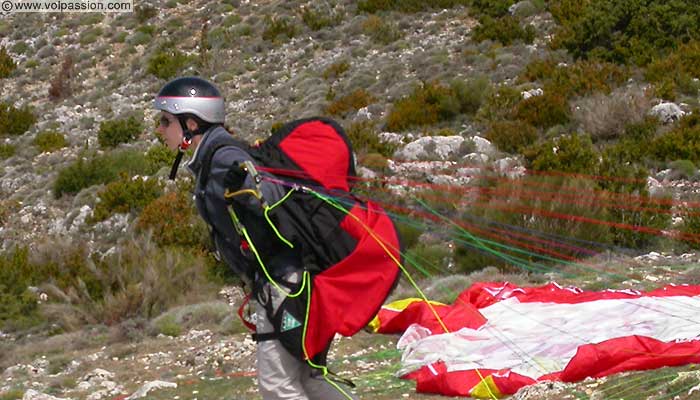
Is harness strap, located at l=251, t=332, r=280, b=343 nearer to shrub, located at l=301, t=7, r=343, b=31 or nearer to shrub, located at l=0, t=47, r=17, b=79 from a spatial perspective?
shrub, located at l=301, t=7, r=343, b=31

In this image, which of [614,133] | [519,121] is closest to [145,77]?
[519,121]

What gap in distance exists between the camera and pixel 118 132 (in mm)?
18891

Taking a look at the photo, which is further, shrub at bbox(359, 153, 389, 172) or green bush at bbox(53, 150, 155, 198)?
green bush at bbox(53, 150, 155, 198)

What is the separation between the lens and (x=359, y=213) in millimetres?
3346

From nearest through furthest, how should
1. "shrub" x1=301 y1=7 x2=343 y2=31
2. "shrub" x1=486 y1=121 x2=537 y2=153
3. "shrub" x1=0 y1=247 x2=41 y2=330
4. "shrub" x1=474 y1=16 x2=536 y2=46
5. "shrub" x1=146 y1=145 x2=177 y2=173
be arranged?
"shrub" x1=0 y1=247 x2=41 y2=330 < "shrub" x1=486 y1=121 x2=537 y2=153 < "shrub" x1=146 y1=145 x2=177 y2=173 < "shrub" x1=474 y1=16 x2=536 y2=46 < "shrub" x1=301 y1=7 x2=343 y2=31

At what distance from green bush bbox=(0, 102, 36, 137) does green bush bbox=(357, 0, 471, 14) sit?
8.26m

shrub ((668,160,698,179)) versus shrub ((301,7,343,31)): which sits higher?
shrub ((301,7,343,31))

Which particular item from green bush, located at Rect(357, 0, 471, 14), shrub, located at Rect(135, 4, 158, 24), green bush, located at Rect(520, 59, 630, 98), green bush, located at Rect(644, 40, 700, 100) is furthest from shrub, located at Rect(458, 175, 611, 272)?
shrub, located at Rect(135, 4, 158, 24)

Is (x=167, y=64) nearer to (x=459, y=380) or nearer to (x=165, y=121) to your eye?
(x=459, y=380)

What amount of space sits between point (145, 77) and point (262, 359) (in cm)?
2038

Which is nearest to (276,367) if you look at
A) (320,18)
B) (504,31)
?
(504,31)

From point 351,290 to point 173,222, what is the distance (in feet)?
29.4

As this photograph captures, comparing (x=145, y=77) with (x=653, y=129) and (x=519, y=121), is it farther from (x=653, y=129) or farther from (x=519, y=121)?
(x=653, y=129)

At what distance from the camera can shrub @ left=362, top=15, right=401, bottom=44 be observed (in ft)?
68.5
